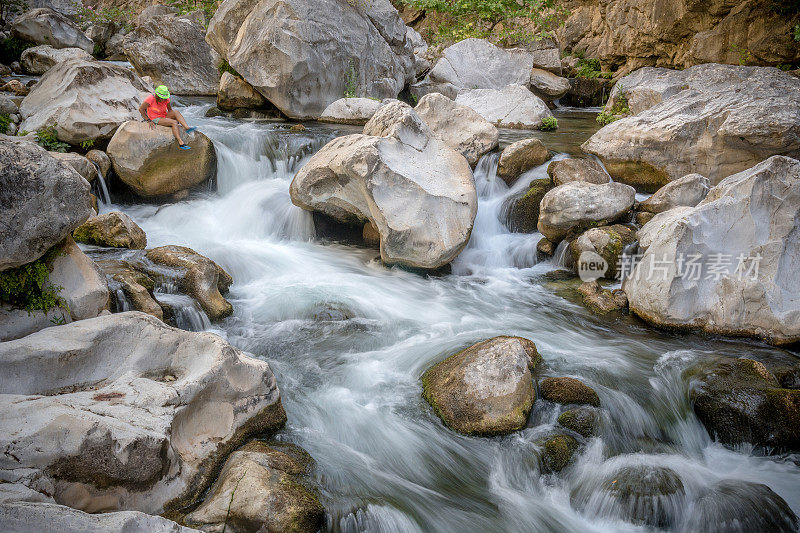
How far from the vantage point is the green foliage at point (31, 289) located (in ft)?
12.0

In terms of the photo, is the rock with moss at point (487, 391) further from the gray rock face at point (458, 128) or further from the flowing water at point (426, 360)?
the gray rock face at point (458, 128)

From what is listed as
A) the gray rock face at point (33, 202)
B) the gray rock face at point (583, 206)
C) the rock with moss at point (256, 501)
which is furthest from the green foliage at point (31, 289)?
the gray rock face at point (583, 206)

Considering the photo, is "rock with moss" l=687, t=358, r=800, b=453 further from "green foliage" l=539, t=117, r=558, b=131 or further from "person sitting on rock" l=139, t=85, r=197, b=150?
"green foliage" l=539, t=117, r=558, b=131

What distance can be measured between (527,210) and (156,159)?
5932mm

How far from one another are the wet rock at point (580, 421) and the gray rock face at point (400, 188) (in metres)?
2.98

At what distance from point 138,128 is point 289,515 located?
6.97m

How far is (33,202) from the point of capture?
3.61m

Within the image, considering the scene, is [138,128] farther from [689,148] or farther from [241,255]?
[689,148]

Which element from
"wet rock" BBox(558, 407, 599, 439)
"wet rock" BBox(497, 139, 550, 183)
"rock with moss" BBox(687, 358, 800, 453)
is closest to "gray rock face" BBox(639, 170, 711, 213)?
"wet rock" BBox(497, 139, 550, 183)

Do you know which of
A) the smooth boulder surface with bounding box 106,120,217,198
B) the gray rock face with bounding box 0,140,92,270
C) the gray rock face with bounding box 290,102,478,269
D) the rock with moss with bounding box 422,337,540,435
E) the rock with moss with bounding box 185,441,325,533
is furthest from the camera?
the smooth boulder surface with bounding box 106,120,217,198

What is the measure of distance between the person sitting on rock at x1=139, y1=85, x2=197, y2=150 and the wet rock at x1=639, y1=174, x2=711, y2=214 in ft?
23.6

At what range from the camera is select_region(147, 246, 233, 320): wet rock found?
554cm

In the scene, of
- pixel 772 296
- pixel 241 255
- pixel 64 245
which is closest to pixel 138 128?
pixel 241 255

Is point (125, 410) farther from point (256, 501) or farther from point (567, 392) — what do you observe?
point (567, 392)
